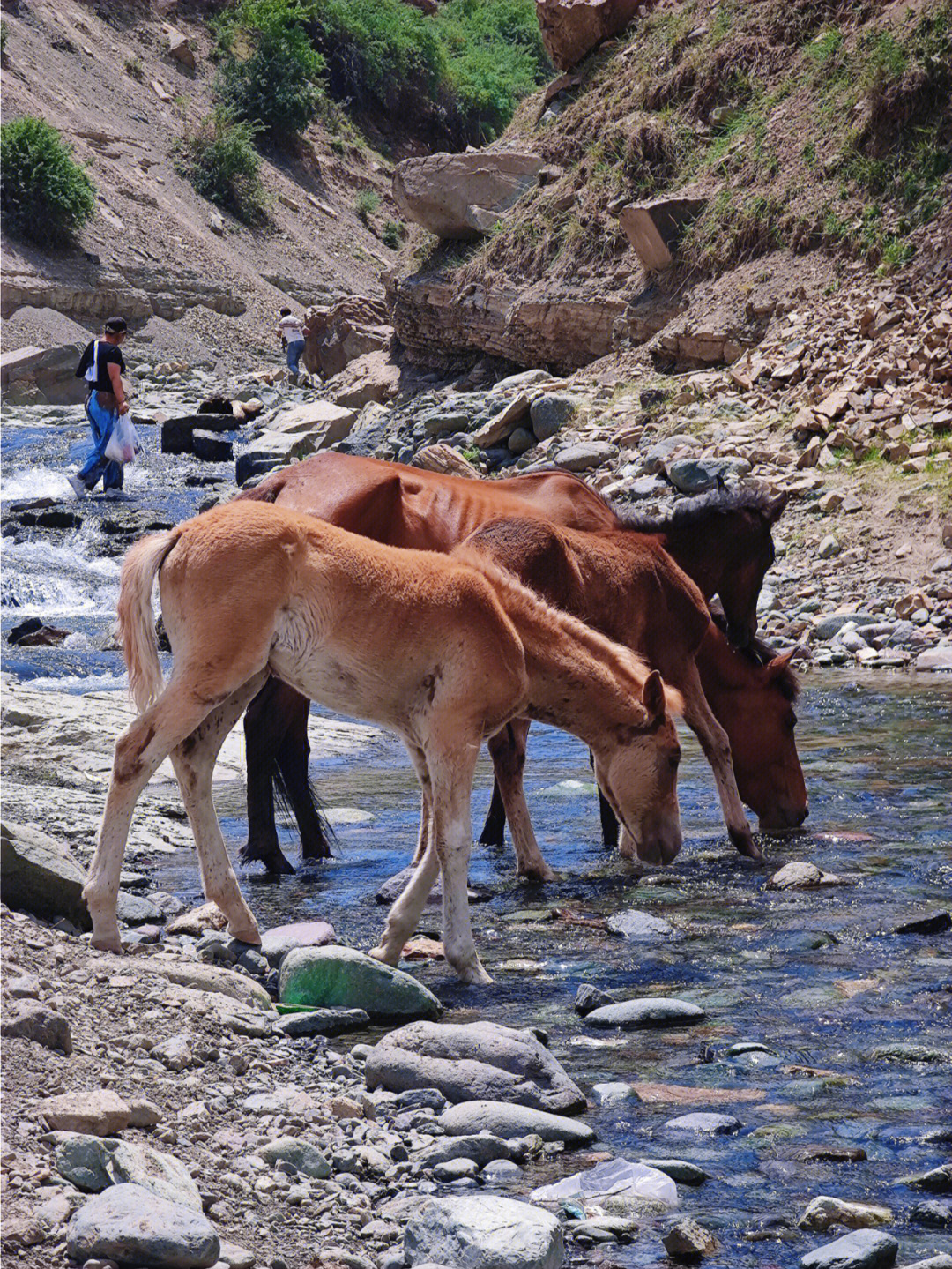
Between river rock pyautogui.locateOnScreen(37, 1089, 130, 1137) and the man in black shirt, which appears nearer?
river rock pyautogui.locateOnScreen(37, 1089, 130, 1137)

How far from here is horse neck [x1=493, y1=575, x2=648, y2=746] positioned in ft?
19.4

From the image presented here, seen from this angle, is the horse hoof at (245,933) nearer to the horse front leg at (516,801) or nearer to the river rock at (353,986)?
the river rock at (353,986)

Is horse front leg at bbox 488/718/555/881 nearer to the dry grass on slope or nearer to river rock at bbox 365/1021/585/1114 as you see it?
river rock at bbox 365/1021/585/1114

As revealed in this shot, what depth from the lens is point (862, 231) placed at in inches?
816

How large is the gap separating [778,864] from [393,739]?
583 centimetres

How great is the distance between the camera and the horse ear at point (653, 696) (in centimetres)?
609

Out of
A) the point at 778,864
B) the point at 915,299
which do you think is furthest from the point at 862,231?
the point at 778,864

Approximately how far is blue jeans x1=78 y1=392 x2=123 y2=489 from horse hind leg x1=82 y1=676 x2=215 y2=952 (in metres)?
17.5

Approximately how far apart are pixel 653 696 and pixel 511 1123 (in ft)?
8.06

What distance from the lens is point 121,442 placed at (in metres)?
22.7

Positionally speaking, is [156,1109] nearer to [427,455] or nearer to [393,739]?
[393,739]

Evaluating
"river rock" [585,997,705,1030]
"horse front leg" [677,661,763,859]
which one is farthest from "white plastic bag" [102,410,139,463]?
"river rock" [585,997,705,1030]

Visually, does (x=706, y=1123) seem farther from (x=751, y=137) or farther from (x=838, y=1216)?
(x=751, y=137)

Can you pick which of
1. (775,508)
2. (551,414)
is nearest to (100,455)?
(551,414)
